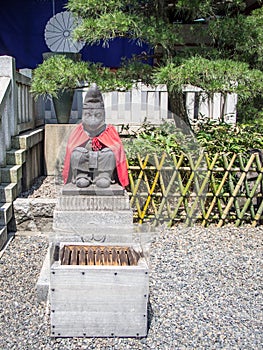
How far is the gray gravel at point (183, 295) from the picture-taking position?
260 centimetres

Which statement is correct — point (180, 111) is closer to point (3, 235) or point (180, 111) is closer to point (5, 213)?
point (5, 213)

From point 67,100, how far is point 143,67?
1332 mm

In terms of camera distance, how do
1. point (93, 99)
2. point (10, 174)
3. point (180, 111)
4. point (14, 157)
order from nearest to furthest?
1. point (93, 99)
2. point (10, 174)
3. point (14, 157)
4. point (180, 111)

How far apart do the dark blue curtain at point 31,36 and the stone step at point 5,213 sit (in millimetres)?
4326

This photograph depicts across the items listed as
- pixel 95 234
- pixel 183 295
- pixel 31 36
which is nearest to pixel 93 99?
pixel 95 234

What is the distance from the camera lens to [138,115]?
6.45m

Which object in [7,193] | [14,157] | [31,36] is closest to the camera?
[7,193]

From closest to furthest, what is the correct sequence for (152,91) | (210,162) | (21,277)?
1. (21,277)
2. (210,162)
3. (152,91)

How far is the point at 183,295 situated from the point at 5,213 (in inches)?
75.5

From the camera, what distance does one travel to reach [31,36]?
768 cm

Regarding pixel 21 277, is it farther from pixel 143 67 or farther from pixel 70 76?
pixel 143 67

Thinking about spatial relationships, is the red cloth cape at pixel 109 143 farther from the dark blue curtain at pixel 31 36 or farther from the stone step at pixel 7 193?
the dark blue curtain at pixel 31 36

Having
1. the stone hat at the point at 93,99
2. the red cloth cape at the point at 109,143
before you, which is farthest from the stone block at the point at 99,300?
the stone hat at the point at 93,99

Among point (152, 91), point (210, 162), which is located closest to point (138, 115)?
point (152, 91)
